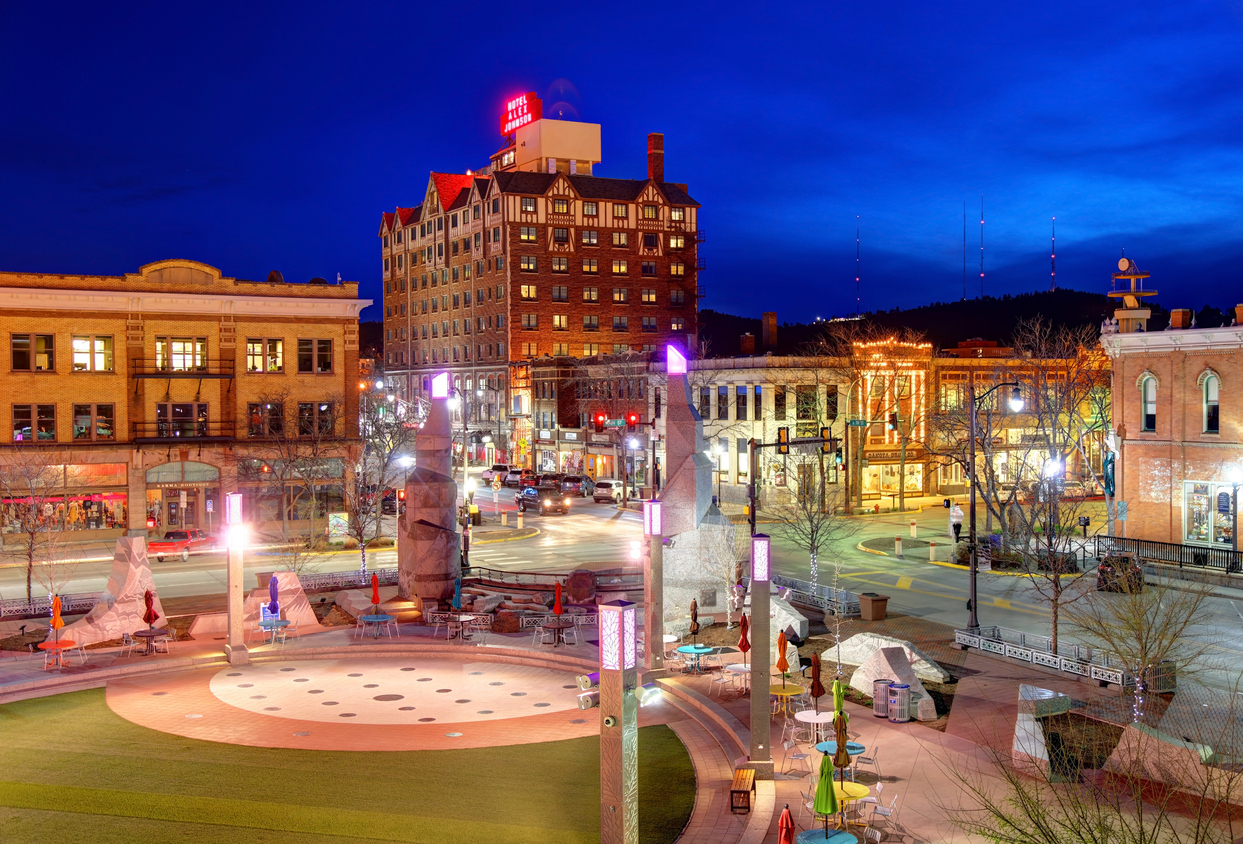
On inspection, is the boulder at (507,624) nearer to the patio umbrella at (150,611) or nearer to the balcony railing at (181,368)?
the patio umbrella at (150,611)

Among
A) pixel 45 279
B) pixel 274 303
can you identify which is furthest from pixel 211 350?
pixel 45 279

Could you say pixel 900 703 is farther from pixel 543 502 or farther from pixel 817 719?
pixel 543 502

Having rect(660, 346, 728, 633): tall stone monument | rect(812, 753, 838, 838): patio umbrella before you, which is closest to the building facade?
rect(660, 346, 728, 633): tall stone monument

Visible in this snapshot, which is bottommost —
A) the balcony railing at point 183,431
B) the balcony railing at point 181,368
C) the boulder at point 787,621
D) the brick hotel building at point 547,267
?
the boulder at point 787,621

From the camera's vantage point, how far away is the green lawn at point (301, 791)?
15625mm

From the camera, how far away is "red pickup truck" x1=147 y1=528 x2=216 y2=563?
45.5 meters

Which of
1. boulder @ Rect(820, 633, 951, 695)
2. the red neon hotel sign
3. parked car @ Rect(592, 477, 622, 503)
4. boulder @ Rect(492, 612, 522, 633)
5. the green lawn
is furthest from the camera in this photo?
the red neon hotel sign

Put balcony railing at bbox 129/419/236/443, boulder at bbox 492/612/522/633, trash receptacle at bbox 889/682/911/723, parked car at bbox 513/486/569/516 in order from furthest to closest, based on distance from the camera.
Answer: parked car at bbox 513/486/569/516
balcony railing at bbox 129/419/236/443
boulder at bbox 492/612/522/633
trash receptacle at bbox 889/682/911/723

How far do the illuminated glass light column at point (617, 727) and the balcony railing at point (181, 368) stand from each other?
44.9m

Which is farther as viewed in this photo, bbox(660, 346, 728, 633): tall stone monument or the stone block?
bbox(660, 346, 728, 633): tall stone monument

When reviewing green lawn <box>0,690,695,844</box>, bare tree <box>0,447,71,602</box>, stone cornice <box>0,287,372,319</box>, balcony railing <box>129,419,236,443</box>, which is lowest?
green lawn <box>0,690,695,844</box>

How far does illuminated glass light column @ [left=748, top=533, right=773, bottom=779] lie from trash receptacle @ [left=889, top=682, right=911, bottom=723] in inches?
154

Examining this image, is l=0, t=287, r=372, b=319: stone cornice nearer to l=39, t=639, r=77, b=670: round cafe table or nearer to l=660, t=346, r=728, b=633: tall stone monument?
l=39, t=639, r=77, b=670: round cafe table

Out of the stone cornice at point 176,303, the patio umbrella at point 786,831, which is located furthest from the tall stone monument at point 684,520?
the stone cornice at point 176,303
